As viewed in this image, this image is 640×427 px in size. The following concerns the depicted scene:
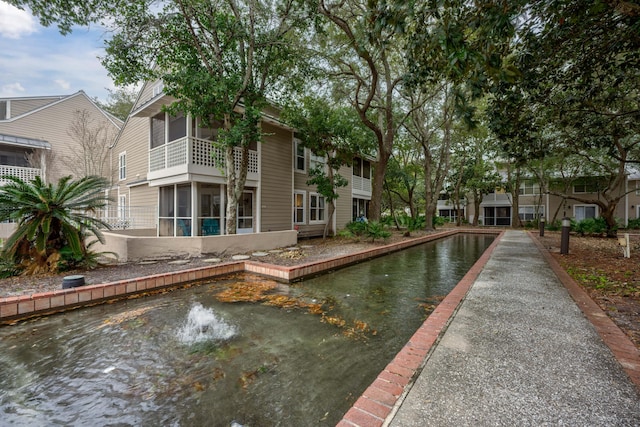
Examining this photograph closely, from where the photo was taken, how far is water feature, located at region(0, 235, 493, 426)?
6.72 ft

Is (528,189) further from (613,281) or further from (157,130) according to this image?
(157,130)

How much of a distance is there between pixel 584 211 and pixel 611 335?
29.8 m

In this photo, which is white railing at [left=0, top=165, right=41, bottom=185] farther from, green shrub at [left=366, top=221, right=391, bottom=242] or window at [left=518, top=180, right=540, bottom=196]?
window at [left=518, top=180, right=540, bottom=196]


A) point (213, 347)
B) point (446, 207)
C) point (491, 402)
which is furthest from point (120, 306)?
point (446, 207)

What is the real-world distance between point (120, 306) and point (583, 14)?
8583 millimetres

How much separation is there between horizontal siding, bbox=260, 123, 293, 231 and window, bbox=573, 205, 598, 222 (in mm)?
26620

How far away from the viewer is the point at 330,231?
15430mm

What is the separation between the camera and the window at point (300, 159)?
13614 mm

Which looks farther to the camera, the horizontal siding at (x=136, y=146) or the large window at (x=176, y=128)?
the horizontal siding at (x=136, y=146)

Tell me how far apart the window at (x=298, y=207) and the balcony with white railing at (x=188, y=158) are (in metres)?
4.17

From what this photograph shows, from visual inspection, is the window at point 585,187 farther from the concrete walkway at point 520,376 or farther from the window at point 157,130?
the window at point 157,130

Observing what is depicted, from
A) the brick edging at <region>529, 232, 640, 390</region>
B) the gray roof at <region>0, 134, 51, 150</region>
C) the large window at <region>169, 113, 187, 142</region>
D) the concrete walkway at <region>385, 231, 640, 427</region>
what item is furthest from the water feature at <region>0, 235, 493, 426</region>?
the gray roof at <region>0, 134, 51, 150</region>

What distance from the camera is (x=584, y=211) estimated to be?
24.4 m

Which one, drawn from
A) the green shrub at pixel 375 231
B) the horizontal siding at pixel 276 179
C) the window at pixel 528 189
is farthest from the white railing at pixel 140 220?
the window at pixel 528 189
